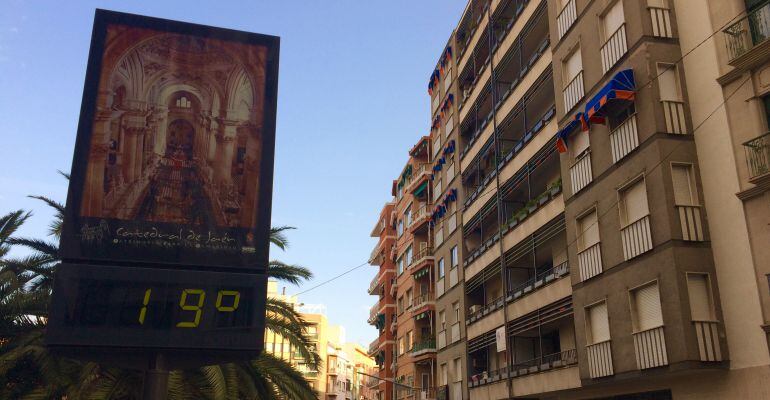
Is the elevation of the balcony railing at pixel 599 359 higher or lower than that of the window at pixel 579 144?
lower

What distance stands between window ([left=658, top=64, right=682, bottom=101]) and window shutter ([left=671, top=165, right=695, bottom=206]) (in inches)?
78.0

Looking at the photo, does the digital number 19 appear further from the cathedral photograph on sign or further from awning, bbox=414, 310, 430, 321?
awning, bbox=414, 310, 430, 321

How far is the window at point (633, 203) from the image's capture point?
19.7 metres

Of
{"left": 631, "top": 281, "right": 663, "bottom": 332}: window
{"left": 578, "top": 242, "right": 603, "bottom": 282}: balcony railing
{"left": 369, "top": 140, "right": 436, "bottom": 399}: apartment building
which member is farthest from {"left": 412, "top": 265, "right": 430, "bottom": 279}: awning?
{"left": 631, "top": 281, "right": 663, "bottom": 332}: window

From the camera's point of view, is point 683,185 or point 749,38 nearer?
point 749,38

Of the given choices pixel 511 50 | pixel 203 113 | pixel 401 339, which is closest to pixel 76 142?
pixel 203 113

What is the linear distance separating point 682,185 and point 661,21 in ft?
15.8

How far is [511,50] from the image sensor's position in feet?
106

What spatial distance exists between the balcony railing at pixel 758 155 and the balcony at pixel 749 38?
1.85 metres

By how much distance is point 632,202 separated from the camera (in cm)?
2031

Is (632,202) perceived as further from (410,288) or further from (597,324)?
(410,288)

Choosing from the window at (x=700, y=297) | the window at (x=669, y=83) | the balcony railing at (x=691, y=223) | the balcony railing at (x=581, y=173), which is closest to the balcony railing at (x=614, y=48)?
the window at (x=669, y=83)

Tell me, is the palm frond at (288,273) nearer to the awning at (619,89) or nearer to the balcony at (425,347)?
the awning at (619,89)

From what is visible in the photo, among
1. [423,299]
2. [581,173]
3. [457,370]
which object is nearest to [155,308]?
[581,173]
